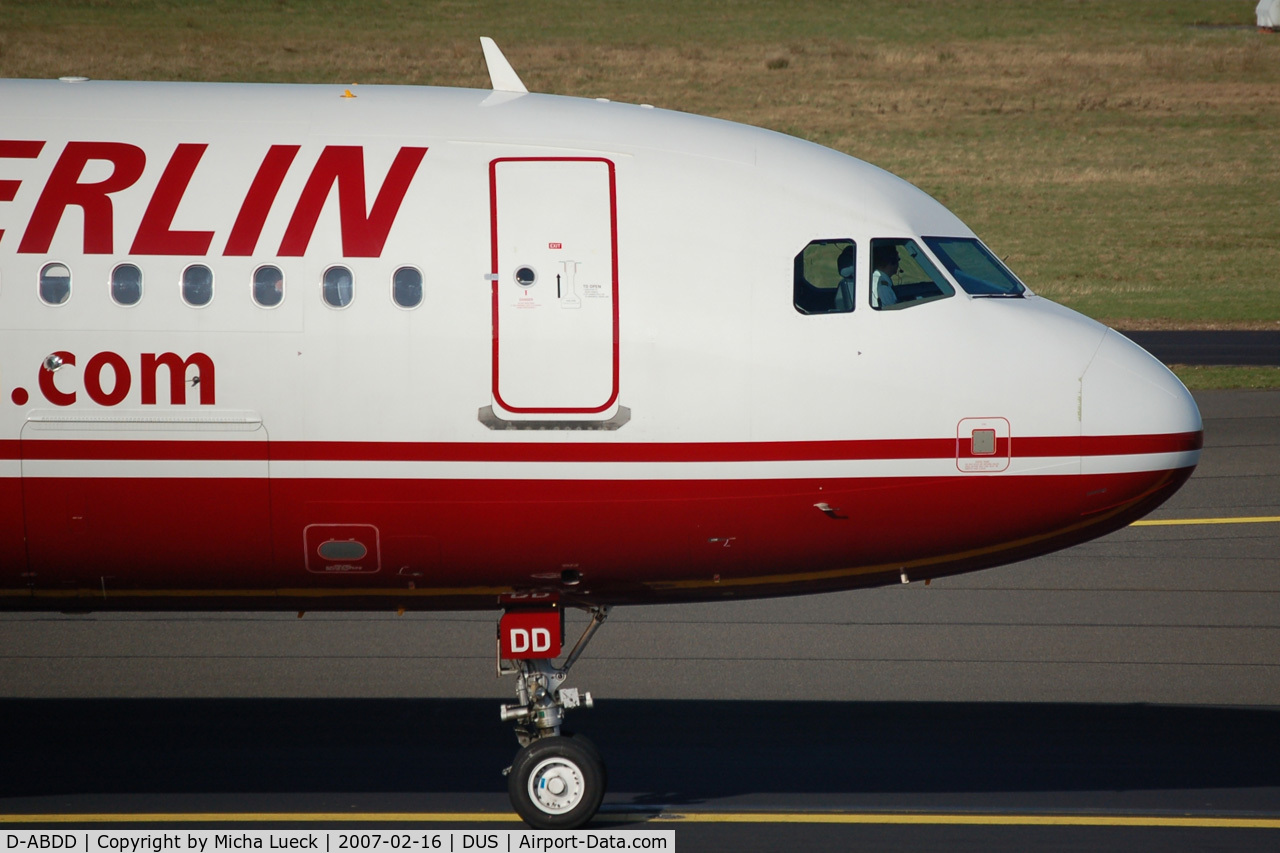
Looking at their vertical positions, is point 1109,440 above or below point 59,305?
below

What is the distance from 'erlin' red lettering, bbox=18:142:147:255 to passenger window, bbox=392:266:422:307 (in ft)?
5.31

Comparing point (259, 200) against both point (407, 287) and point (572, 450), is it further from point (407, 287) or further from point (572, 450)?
point (572, 450)

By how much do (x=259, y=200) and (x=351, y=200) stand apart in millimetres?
516

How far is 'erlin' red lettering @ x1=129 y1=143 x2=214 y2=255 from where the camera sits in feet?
26.4

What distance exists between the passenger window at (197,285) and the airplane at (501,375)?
0.02 metres

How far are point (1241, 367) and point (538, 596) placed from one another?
64.4 ft

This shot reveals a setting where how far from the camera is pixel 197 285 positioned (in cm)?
803

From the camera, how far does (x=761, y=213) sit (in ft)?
27.6

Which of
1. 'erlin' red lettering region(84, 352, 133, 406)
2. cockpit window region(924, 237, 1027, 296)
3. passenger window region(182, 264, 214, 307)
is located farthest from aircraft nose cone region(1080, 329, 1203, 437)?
'erlin' red lettering region(84, 352, 133, 406)

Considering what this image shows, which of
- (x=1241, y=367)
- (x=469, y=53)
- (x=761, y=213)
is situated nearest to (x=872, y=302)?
(x=761, y=213)

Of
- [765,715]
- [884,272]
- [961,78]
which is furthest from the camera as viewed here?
[961,78]

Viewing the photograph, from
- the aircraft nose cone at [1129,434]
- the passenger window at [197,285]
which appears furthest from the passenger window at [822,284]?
the passenger window at [197,285]

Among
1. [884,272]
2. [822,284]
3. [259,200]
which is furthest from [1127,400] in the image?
[259,200]

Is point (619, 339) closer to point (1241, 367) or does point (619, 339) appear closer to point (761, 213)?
point (761, 213)
